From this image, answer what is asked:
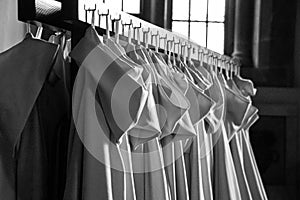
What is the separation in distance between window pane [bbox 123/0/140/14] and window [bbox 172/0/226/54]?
6.9 inches

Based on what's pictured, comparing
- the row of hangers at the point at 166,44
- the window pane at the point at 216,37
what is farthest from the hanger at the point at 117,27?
the window pane at the point at 216,37

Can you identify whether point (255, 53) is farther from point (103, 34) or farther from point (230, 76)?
point (103, 34)

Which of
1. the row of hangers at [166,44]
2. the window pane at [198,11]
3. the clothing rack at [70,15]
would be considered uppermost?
the window pane at [198,11]

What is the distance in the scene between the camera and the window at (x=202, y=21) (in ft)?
8.32

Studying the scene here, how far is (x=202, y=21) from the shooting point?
2564 millimetres

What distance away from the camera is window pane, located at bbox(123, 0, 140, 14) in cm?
244

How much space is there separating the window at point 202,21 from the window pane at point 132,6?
174 mm

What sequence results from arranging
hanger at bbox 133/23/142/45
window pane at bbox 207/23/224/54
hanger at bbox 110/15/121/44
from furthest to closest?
1. window pane at bbox 207/23/224/54
2. hanger at bbox 133/23/142/45
3. hanger at bbox 110/15/121/44

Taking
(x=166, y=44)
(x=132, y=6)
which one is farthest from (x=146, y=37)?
(x=132, y=6)

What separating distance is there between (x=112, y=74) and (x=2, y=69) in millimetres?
178

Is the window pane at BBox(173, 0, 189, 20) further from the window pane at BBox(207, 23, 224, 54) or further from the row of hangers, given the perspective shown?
the row of hangers

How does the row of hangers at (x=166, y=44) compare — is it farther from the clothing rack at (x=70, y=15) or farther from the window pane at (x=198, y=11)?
the window pane at (x=198, y=11)

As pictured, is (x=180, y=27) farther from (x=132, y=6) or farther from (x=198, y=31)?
(x=132, y=6)

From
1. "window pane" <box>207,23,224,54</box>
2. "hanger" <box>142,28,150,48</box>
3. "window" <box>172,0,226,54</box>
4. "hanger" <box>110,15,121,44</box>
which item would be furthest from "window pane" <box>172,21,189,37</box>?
"hanger" <box>110,15,121,44</box>
